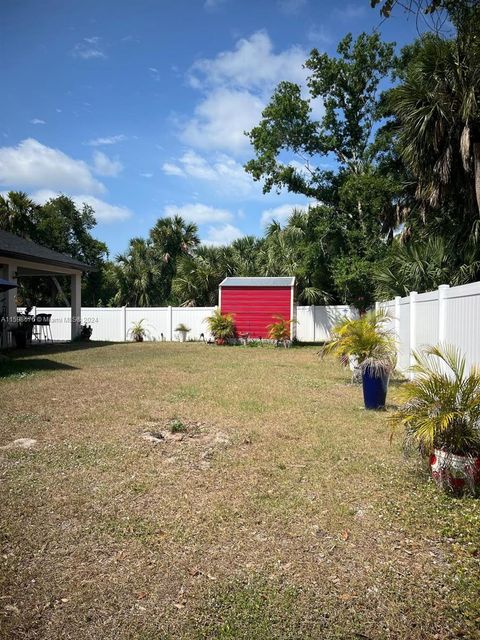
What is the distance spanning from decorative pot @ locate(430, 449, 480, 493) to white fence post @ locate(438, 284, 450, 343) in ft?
10.3

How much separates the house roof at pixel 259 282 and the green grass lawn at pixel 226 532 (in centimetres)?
1264

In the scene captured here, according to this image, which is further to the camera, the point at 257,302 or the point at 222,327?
the point at 257,302

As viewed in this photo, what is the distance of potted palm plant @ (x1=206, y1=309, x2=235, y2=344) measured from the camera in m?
18.1

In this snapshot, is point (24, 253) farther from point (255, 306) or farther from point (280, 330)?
point (280, 330)

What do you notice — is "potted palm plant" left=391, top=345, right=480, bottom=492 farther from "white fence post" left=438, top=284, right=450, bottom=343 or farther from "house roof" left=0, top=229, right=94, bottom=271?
"house roof" left=0, top=229, right=94, bottom=271

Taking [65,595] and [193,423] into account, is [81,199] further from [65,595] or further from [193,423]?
[65,595]

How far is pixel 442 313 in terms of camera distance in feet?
20.4

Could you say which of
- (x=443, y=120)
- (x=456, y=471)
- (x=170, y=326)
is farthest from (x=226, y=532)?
(x=170, y=326)

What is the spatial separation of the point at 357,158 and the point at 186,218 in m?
11.6

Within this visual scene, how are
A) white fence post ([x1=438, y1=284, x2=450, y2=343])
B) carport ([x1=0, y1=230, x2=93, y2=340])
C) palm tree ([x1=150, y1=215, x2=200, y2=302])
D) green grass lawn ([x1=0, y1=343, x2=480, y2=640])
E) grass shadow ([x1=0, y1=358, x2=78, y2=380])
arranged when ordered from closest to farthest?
green grass lawn ([x1=0, y1=343, x2=480, y2=640]) < white fence post ([x1=438, y1=284, x2=450, y2=343]) < grass shadow ([x1=0, y1=358, x2=78, y2=380]) < carport ([x1=0, y1=230, x2=93, y2=340]) < palm tree ([x1=150, y1=215, x2=200, y2=302])


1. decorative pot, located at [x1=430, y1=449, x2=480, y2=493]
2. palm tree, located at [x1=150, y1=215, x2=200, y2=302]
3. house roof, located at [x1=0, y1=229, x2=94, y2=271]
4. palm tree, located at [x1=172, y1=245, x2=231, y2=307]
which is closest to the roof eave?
house roof, located at [x1=0, y1=229, x2=94, y2=271]

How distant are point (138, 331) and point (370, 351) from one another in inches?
600

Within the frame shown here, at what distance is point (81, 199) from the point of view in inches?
1284

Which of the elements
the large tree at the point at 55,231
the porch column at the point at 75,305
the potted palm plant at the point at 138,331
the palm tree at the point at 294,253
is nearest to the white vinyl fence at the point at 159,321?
the potted palm plant at the point at 138,331
